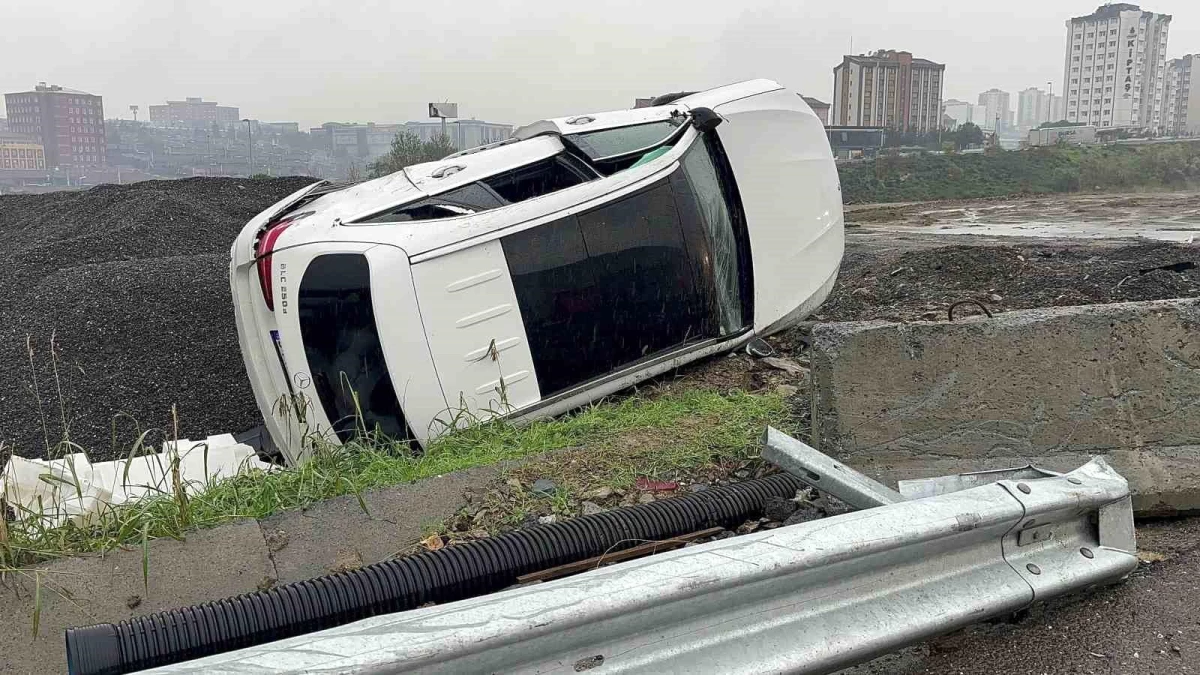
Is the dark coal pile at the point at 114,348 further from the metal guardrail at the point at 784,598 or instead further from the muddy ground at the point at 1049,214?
the muddy ground at the point at 1049,214

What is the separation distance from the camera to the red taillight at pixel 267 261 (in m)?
4.83

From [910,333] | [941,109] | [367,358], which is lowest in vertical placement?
[367,358]

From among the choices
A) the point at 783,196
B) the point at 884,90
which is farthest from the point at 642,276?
the point at 884,90

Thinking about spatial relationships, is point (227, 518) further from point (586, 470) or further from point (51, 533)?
point (586, 470)

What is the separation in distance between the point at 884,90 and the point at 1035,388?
74.6 m

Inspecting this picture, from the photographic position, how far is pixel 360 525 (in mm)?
3436

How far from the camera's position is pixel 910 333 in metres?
3.35

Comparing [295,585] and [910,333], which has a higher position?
[910,333]

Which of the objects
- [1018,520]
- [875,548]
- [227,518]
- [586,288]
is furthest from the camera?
[586,288]

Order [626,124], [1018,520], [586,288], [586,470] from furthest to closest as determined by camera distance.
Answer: [626,124] → [586,288] → [586,470] → [1018,520]

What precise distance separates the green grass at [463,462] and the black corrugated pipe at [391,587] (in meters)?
0.58

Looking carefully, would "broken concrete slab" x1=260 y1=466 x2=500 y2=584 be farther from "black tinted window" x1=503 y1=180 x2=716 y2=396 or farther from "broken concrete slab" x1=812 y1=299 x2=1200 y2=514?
"broken concrete slab" x1=812 y1=299 x2=1200 y2=514

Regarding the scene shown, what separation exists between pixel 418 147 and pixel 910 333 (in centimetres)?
3391

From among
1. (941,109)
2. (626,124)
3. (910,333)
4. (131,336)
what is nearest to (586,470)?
(910,333)
